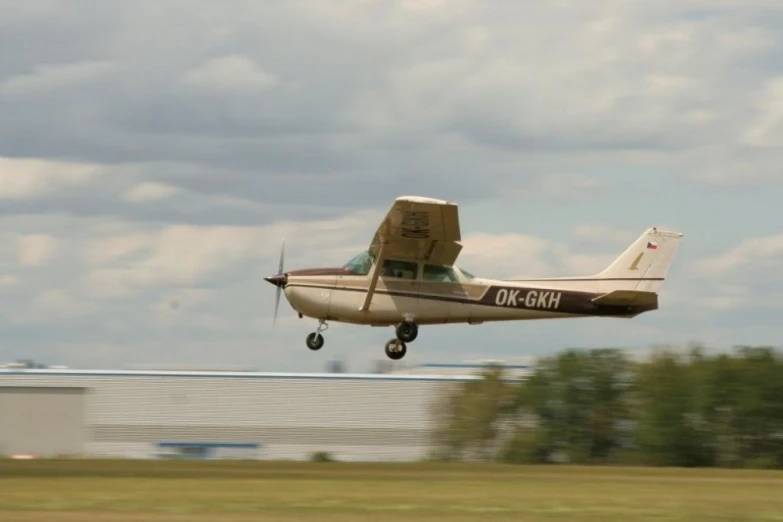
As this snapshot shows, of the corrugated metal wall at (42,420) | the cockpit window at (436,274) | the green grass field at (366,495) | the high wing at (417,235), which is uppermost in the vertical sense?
the high wing at (417,235)

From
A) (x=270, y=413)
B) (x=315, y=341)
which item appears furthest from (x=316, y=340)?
(x=270, y=413)

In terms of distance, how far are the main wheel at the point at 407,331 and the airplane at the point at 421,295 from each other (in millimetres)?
23

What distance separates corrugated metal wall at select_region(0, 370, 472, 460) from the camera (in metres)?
48.5

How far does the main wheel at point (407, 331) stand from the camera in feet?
102

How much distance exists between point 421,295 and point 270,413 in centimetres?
1905

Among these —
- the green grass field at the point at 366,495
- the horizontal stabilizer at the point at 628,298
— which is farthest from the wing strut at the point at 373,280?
the green grass field at the point at 366,495

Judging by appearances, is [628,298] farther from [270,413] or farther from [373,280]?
[270,413]

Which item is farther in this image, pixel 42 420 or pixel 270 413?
pixel 42 420

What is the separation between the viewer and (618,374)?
133 feet

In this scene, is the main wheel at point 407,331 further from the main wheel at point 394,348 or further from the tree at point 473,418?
the tree at point 473,418

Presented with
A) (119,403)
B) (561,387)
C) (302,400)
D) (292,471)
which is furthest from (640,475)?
(119,403)

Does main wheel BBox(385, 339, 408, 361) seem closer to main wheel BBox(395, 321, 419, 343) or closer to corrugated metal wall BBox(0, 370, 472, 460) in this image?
main wheel BBox(395, 321, 419, 343)

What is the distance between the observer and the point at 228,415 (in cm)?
4900

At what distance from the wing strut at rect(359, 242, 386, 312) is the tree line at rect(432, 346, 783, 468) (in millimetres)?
8683
